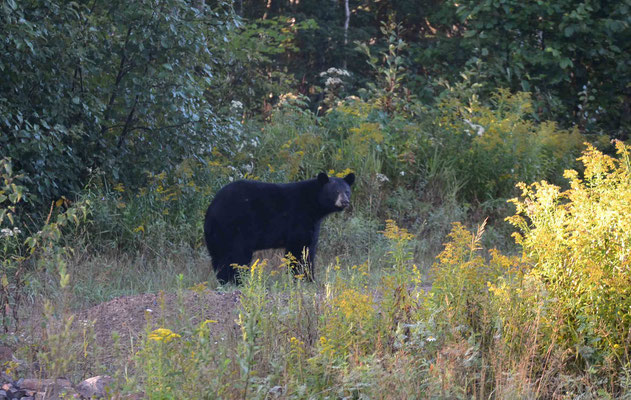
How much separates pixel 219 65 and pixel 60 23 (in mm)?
3060

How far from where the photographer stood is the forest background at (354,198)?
4391mm

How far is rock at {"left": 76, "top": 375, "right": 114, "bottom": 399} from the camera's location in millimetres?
4037

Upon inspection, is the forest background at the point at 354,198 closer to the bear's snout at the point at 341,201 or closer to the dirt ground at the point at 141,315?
the dirt ground at the point at 141,315

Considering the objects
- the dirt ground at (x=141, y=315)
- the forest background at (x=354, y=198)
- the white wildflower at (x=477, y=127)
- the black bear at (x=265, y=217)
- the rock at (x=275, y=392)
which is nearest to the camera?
the rock at (x=275, y=392)

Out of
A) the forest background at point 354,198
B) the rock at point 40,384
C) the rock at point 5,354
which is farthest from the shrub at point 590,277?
the rock at point 5,354

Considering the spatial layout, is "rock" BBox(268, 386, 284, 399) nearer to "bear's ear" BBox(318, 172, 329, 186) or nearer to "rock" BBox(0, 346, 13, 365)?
"rock" BBox(0, 346, 13, 365)

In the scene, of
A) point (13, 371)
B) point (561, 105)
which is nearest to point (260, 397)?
point (13, 371)

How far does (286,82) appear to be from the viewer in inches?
530

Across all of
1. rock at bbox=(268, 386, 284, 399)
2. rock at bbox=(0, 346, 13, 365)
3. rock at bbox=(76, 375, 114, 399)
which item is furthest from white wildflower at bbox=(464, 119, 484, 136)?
rock at bbox=(76, 375, 114, 399)

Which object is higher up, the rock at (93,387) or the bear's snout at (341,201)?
the bear's snout at (341,201)

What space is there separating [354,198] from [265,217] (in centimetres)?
288

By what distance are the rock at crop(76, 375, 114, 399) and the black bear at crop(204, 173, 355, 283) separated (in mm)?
3088

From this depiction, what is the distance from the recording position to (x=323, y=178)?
7977 mm

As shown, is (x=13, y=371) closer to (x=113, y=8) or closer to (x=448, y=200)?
(x=113, y=8)
